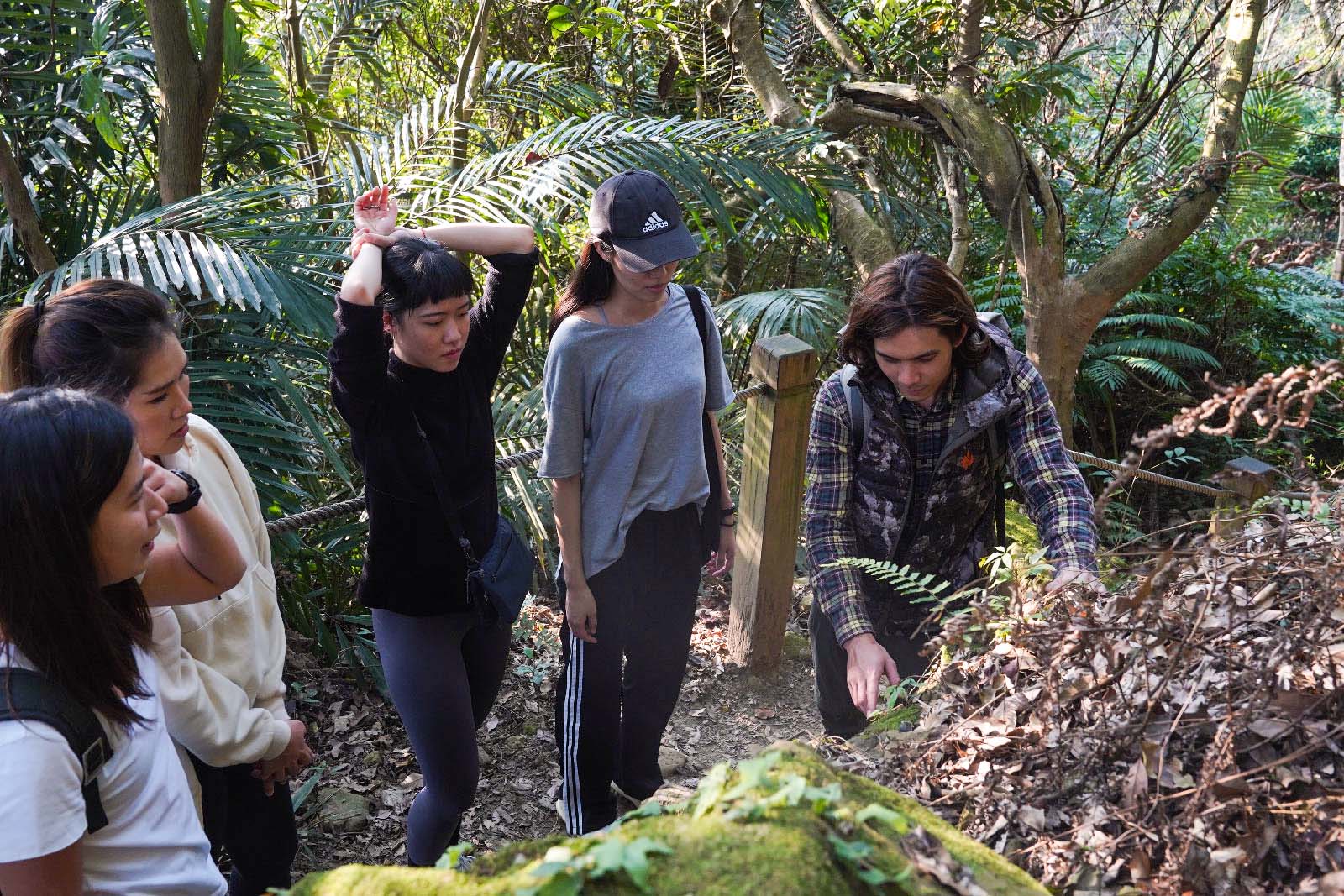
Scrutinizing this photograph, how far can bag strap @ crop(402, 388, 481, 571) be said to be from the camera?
2.39m

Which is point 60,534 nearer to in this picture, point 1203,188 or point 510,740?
point 510,740

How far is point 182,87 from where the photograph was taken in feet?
11.5

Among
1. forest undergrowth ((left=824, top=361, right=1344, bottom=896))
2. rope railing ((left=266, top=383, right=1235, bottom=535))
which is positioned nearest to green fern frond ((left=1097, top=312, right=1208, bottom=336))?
rope railing ((left=266, top=383, right=1235, bottom=535))

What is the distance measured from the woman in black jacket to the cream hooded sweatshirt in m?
0.27

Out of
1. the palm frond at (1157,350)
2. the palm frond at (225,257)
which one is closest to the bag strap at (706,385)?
the palm frond at (225,257)

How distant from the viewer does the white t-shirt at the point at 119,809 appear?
134 cm

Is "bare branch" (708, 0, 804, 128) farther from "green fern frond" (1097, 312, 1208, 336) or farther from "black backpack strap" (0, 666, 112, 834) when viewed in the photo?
"black backpack strap" (0, 666, 112, 834)

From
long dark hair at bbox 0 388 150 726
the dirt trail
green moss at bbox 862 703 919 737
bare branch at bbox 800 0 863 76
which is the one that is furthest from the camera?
bare branch at bbox 800 0 863 76

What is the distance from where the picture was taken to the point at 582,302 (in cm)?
269

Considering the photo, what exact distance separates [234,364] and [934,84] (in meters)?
4.34

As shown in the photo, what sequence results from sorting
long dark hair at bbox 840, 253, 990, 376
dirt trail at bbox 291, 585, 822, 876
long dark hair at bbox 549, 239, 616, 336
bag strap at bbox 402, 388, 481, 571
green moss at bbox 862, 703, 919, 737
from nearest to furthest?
green moss at bbox 862, 703, 919, 737, long dark hair at bbox 840, 253, 990, 376, bag strap at bbox 402, 388, 481, 571, long dark hair at bbox 549, 239, 616, 336, dirt trail at bbox 291, 585, 822, 876

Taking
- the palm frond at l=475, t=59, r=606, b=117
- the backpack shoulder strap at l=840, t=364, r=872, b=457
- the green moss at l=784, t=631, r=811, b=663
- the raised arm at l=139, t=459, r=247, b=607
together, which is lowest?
the green moss at l=784, t=631, r=811, b=663

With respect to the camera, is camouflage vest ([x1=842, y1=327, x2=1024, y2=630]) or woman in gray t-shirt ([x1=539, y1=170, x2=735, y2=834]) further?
woman in gray t-shirt ([x1=539, y1=170, x2=735, y2=834])

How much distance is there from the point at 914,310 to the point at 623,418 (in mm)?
786
